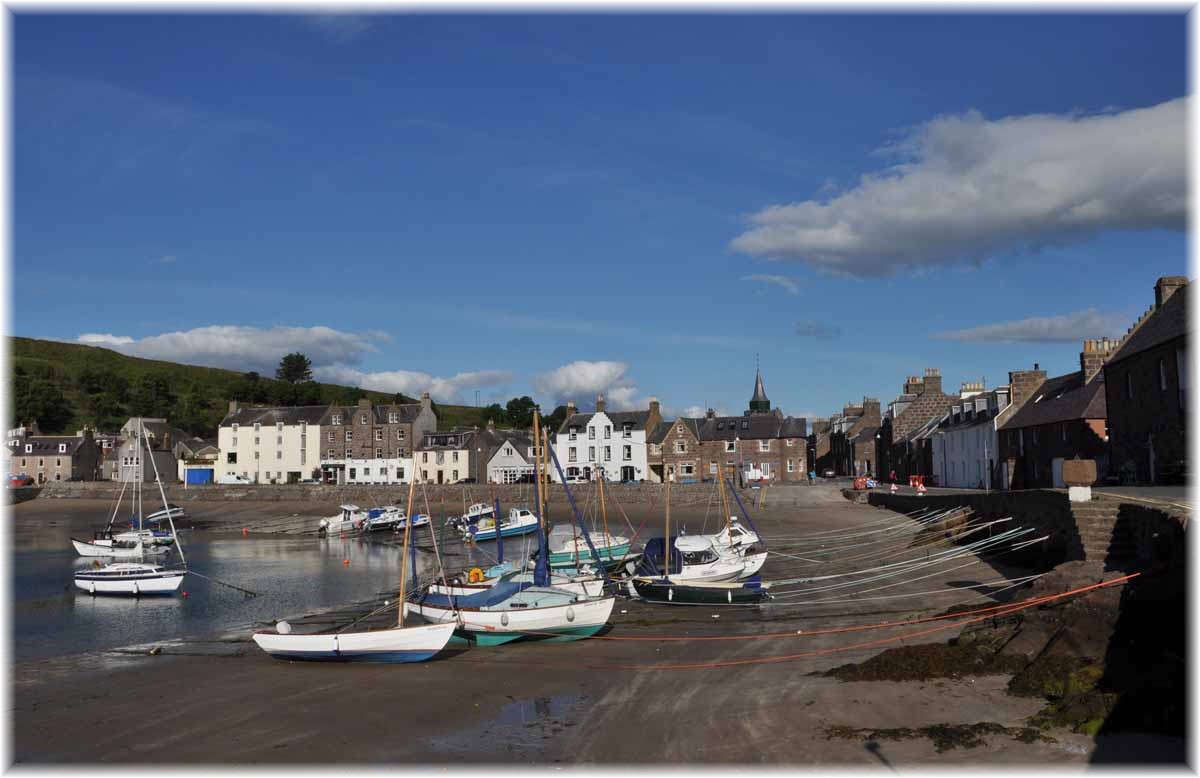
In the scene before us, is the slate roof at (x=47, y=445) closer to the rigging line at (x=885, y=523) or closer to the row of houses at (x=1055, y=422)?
the row of houses at (x=1055, y=422)

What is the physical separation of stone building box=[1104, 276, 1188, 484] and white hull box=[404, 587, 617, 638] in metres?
23.6

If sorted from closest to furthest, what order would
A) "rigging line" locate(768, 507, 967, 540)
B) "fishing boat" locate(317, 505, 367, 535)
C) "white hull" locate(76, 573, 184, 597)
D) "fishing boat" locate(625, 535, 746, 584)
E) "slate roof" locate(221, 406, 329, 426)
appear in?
"fishing boat" locate(625, 535, 746, 584) → "white hull" locate(76, 573, 184, 597) → "rigging line" locate(768, 507, 967, 540) → "fishing boat" locate(317, 505, 367, 535) → "slate roof" locate(221, 406, 329, 426)

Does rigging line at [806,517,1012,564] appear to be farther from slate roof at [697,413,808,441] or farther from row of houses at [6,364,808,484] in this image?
slate roof at [697,413,808,441]

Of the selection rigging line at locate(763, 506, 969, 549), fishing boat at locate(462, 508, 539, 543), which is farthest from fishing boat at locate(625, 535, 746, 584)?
fishing boat at locate(462, 508, 539, 543)

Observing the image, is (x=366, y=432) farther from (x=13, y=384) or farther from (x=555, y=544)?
(x=13, y=384)

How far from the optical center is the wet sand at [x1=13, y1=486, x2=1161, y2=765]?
14.2 m

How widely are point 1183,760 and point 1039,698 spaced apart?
139 inches

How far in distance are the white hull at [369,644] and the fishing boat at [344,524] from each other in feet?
153

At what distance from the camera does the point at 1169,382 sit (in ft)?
115

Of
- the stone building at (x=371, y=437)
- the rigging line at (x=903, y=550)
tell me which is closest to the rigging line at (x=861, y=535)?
the rigging line at (x=903, y=550)

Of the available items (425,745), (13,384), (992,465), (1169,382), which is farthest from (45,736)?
(13,384)

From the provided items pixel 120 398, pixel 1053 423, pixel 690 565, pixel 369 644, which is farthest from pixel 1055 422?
pixel 120 398

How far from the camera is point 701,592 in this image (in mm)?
29000

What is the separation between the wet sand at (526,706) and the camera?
1420 cm
